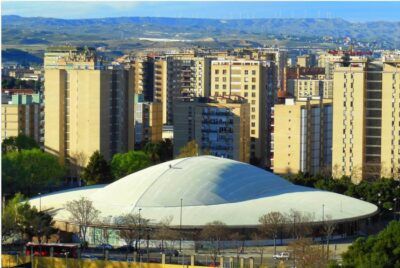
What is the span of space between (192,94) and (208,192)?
21.7m

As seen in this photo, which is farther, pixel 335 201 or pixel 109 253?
pixel 335 201

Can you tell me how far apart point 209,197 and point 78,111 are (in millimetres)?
9819

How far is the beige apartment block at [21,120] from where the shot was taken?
3017cm

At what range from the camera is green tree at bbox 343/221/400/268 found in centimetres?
1295

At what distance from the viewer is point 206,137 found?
30203 mm

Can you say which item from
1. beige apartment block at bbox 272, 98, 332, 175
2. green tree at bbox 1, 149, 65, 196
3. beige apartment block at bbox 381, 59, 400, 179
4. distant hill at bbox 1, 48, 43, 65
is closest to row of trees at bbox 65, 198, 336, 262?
green tree at bbox 1, 149, 65, 196

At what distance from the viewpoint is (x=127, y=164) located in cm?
2602

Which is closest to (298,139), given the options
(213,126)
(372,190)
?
(213,126)

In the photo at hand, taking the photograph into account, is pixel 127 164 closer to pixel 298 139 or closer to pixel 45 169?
pixel 45 169

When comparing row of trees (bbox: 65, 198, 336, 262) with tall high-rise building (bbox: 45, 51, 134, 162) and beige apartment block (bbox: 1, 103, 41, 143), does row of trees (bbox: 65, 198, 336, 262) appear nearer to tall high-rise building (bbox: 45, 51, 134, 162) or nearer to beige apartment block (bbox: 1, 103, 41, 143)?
tall high-rise building (bbox: 45, 51, 134, 162)

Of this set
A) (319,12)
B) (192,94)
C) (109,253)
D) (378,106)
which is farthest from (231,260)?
(319,12)

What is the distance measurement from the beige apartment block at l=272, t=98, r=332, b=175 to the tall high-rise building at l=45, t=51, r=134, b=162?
4.03 metres

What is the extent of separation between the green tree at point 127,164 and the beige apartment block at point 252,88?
5.58m

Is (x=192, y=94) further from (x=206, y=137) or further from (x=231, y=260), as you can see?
(x=231, y=260)
